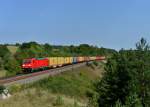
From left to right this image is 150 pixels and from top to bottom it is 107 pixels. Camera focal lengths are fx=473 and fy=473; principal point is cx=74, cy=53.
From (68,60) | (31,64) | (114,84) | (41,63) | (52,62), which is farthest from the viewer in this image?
(68,60)

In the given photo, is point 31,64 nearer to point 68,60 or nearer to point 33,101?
point 68,60

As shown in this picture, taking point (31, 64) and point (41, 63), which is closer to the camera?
point (31, 64)

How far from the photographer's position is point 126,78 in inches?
1901

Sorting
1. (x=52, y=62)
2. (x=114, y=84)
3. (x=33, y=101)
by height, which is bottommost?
(x=114, y=84)

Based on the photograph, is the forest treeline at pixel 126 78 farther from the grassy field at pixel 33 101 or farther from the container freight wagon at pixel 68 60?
the container freight wagon at pixel 68 60

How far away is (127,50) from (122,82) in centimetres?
1015

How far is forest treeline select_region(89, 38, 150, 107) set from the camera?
1739 inches

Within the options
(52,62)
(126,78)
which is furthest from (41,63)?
(126,78)

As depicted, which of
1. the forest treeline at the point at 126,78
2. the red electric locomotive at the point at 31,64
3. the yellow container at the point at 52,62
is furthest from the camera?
the yellow container at the point at 52,62

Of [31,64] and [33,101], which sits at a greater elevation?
[31,64]

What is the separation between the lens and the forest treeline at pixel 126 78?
44.2 meters

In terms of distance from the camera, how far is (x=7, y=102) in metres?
28.1

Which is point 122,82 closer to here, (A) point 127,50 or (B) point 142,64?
(B) point 142,64

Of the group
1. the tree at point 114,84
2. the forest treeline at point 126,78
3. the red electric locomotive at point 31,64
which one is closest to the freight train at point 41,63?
the red electric locomotive at point 31,64
